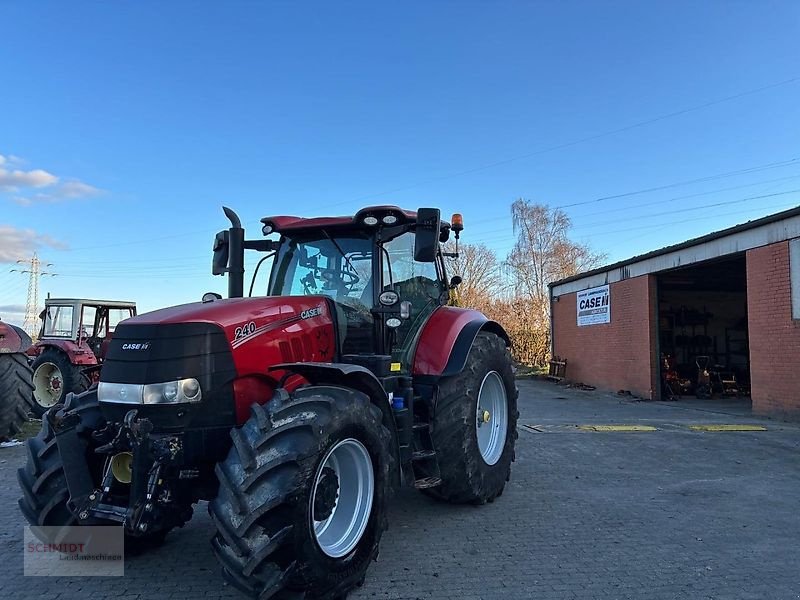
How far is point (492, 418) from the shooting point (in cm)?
563

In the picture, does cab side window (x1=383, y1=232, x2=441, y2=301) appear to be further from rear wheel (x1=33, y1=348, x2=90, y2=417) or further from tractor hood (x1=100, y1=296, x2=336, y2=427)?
rear wheel (x1=33, y1=348, x2=90, y2=417)

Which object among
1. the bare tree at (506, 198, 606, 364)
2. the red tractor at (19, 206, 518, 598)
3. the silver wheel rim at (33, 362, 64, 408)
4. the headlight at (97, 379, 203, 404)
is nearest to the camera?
the red tractor at (19, 206, 518, 598)

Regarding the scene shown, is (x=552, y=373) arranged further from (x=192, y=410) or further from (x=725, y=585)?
(x=192, y=410)

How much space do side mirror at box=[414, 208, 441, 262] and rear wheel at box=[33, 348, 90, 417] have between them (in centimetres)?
928

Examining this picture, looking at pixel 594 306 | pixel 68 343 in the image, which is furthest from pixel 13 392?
pixel 594 306

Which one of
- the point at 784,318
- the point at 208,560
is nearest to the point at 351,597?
the point at 208,560

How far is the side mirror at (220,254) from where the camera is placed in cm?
469

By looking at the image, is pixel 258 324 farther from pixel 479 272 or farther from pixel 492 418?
pixel 479 272

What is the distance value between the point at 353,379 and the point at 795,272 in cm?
956

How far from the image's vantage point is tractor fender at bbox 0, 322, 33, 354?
7.57 m

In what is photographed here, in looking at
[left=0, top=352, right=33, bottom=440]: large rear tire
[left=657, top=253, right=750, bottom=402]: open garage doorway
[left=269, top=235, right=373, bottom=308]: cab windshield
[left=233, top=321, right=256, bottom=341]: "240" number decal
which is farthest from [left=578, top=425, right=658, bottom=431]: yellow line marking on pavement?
[left=0, top=352, right=33, bottom=440]: large rear tire

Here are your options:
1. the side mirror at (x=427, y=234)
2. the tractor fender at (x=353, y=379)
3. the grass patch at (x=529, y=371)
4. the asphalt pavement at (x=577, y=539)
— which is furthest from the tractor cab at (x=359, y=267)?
the grass patch at (x=529, y=371)

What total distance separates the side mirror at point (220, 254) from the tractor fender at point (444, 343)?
172 cm

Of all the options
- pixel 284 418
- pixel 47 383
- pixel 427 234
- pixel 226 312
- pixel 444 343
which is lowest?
pixel 47 383
